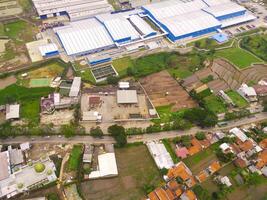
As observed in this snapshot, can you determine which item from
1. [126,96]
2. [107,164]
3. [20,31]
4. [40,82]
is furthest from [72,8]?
[107,164]

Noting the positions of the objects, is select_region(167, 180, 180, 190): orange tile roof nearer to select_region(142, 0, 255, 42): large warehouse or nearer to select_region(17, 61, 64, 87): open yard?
select_region(17, 61, 64, 87): open yard

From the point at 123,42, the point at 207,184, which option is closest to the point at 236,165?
the point at 207,184

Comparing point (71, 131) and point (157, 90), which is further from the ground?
point (157, 90)

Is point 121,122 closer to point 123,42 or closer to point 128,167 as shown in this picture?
point 128,167

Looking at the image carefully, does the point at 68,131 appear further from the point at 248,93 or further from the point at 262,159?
the point at 248,93

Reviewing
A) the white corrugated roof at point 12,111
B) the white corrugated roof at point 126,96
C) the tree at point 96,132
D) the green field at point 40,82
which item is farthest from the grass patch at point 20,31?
the tree at point 96,132

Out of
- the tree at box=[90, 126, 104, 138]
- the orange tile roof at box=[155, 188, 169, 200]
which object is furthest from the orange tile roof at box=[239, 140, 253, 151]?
the tree at box=[90, 126, 104, 138]
